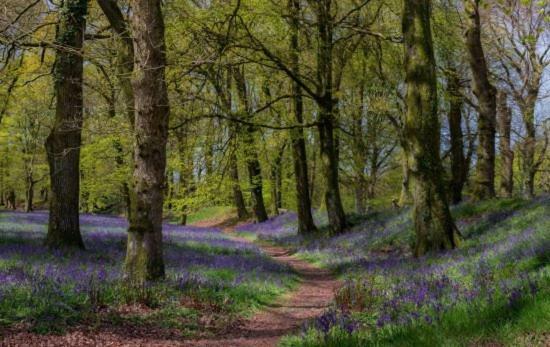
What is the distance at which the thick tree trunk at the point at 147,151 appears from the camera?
8.31 meters

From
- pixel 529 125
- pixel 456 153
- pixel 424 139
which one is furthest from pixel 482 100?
pixel 529 125

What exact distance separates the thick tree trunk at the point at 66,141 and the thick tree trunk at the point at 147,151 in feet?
15.4

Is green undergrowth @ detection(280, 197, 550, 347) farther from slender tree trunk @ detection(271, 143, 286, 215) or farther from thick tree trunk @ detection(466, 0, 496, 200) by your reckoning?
slender tree trunk @ detection(271, 143, 286, 215)

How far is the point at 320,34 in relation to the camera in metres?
18.9

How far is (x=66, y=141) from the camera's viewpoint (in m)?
12.6

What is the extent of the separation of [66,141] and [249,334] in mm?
8068

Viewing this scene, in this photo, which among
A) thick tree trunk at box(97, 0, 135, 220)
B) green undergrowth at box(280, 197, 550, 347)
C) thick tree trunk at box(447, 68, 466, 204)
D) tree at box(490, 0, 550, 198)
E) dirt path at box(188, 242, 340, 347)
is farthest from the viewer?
tree at box(490, 0, 550, 198)

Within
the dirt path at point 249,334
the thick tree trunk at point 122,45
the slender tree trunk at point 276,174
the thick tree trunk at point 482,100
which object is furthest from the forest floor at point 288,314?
the slender tree trunk at point 276,174

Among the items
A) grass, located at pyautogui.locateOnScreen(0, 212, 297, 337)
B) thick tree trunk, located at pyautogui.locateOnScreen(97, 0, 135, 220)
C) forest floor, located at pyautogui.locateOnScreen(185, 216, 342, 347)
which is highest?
thick tree trunk, located at pyautogui.locateOnScreen(97, 0, 135, 220)

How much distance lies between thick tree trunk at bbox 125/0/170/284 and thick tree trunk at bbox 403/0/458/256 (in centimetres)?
663

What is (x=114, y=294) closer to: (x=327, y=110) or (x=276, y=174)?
(x=327, y=110)

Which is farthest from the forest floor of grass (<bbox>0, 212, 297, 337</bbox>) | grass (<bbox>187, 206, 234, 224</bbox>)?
grass (<bbox>187, 206, 234, 224</bbox>)

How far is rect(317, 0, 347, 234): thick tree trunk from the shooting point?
18.8 meters

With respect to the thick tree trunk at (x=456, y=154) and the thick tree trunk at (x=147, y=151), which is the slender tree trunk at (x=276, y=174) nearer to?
the thick tree trunk at (x=456, y=154)
